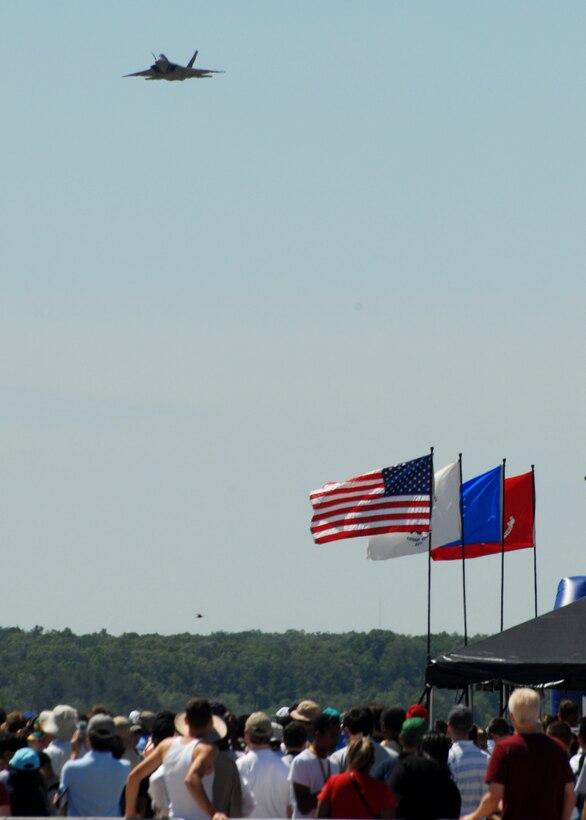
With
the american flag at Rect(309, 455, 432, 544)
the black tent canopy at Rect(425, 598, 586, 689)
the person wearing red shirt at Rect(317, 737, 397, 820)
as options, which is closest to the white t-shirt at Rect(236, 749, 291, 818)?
the person wearing red shirt at Rect(317, 737, 397, 820)

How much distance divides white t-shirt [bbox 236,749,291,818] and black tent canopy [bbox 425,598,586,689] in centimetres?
694

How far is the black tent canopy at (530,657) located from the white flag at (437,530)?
7.45 metres

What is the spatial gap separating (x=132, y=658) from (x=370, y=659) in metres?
25.8

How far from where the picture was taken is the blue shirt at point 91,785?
36.4ft

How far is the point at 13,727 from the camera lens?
41.2ft

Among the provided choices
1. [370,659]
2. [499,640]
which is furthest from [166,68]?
[370,659]

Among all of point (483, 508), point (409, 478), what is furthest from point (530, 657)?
point (483, 508)

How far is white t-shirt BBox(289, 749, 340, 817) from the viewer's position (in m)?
10.9

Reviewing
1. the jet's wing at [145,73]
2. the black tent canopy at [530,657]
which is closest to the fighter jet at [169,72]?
the jet's wing at [145,73]

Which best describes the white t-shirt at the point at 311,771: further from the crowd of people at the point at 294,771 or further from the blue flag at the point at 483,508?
the blue flag at the point at 483,508

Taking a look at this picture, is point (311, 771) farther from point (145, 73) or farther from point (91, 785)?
point (145, 73)

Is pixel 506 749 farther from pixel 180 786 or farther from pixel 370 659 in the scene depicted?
pixel 370 659

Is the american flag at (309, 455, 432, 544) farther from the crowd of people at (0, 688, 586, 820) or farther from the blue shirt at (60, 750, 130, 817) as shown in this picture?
the blue shirt at (60, 750, 130, 817)

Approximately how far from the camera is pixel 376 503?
24.7m
